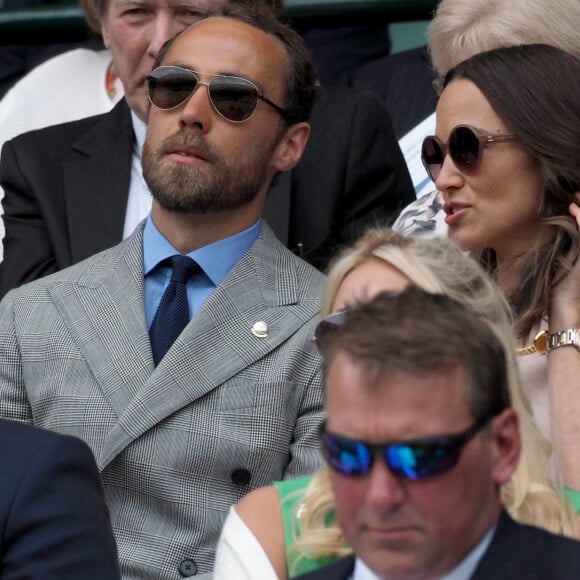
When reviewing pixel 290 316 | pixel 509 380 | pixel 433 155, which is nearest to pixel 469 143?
pixel 433 155

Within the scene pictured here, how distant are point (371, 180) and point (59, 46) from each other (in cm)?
169

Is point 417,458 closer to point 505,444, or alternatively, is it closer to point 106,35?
point 505,444

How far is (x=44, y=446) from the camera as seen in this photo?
220 centimetres

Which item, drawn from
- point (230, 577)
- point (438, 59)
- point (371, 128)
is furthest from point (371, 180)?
point (230, 577)

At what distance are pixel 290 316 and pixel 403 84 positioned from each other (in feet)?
5.14

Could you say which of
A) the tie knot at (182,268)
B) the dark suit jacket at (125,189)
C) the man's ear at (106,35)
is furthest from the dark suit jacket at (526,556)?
the man's ear at (106,35)

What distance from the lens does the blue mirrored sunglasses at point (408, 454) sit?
1632 mm

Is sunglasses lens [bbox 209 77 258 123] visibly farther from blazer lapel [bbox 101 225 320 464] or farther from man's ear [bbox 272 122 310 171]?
blazer lapel [bbox 101 225 320 464]

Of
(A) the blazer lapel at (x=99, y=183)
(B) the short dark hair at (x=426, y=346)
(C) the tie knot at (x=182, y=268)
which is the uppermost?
(B) the short dark hair at (x=426, y=346)

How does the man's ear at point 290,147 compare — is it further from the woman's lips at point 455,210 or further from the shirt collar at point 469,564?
the shirt collar at point 469,564

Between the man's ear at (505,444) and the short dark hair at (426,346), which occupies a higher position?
the short dark hair at (426,346)

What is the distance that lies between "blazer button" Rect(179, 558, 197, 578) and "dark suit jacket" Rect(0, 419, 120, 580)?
1.94 feet

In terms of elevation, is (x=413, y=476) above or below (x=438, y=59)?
above

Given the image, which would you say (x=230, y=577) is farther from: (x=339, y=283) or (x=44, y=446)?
(x=339, y=283)
